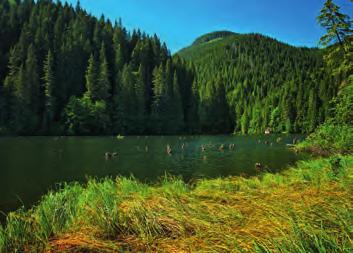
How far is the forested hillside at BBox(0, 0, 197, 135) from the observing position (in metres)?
79.5

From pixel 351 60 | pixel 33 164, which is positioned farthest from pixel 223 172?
pixel 33 164

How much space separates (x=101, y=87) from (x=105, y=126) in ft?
47.8

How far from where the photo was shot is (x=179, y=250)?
14.5 feet

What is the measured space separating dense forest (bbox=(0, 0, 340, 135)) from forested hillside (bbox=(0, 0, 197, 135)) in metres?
0.27

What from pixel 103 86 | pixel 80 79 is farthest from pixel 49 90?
pixel 103 86

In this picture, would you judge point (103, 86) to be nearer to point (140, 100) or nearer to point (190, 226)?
point (140, 100)

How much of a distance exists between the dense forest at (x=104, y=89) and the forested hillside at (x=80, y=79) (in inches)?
10.6

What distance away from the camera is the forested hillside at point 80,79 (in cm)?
7950

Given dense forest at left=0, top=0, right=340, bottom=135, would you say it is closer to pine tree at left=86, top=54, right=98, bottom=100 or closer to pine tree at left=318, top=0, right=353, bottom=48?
pine tree at left=86, top=54, right=98, bottom=100

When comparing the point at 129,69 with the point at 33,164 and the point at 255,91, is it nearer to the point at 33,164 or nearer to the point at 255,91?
the point at 33,164

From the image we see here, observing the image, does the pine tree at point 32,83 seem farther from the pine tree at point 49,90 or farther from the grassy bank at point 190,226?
the grassy bank at point 190,226

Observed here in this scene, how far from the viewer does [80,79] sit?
97062 mm

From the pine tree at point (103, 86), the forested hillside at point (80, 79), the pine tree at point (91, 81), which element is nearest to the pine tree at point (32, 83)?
the forested hillside at point (80, 79)

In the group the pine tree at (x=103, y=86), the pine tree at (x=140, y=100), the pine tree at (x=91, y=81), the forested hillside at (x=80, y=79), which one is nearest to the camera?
the forested hillside at (x=80, y=79)
